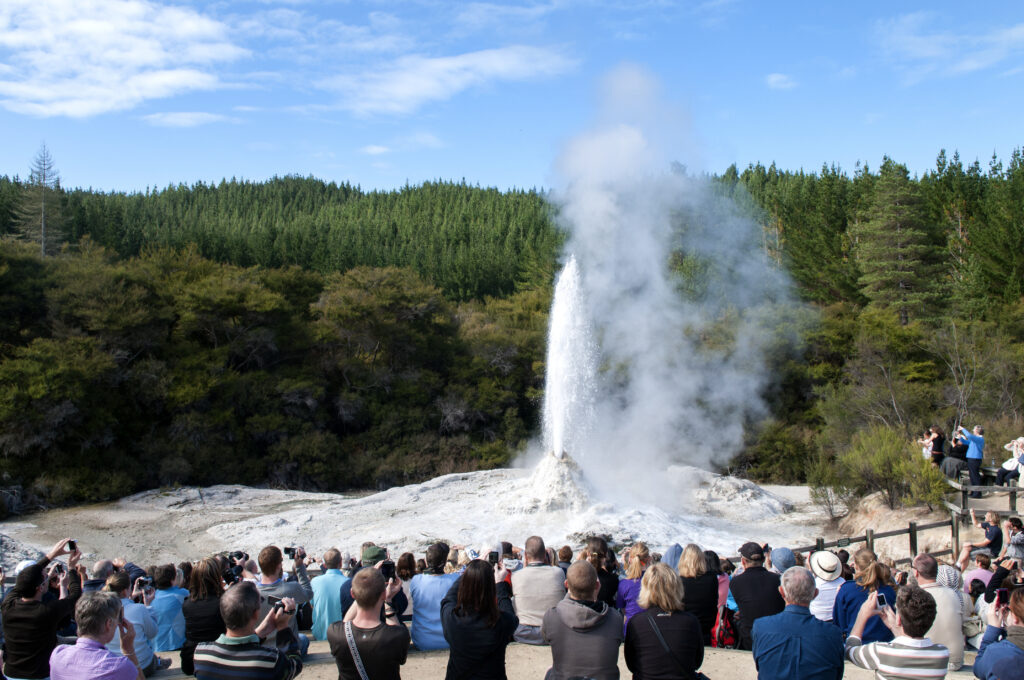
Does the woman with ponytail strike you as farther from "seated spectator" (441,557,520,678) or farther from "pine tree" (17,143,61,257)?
"pine tree" (17,143,61,257)

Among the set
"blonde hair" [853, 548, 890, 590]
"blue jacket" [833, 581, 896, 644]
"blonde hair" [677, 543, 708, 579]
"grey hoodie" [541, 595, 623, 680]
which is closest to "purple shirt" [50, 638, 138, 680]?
"grey hoodie" [541, 595, 623, 680]

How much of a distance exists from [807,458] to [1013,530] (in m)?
17.8

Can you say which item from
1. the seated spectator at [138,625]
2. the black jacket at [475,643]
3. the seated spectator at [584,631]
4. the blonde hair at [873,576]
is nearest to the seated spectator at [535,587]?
the black jacket at [475,643]

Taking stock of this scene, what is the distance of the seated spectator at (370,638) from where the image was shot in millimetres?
3750

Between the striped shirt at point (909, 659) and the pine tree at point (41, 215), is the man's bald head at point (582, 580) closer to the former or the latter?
the striped shirt at point (909, 659)

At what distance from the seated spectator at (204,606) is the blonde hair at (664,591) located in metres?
2.61

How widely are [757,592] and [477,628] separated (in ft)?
6.75

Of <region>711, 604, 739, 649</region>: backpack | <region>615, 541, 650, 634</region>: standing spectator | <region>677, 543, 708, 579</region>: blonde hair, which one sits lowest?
<region>711, 604, 739, 649</region>: backpack

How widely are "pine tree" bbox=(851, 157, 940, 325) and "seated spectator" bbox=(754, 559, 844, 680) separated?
27032mm

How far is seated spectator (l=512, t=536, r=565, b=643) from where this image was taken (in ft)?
17.8

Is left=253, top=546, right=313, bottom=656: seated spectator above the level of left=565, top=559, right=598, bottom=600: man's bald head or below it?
below

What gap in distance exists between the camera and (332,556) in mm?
6000

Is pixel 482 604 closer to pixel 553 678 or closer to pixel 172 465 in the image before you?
pixel 553 678

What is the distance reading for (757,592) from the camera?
5.21 meters
